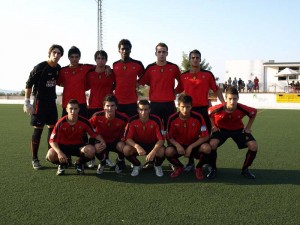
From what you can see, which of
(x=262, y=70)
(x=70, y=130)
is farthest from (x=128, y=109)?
(x=262, y=70)

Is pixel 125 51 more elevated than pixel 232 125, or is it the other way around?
pixel 125 51

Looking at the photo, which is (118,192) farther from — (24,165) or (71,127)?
(24,165)

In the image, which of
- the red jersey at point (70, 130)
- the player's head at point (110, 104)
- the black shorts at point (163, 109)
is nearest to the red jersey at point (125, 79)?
the black shorts at point (163, 109)

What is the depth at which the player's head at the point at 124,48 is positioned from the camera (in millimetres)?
5023

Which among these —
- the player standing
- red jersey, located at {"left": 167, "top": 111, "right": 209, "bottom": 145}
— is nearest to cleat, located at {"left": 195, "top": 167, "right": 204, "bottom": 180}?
the player standing

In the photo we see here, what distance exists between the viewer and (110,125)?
4.97 m

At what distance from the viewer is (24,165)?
516 centimetres

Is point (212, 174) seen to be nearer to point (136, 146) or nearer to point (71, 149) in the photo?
point (136, 146)

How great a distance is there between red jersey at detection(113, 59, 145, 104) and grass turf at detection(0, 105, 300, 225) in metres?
1.14

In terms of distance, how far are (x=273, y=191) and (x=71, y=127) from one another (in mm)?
2700

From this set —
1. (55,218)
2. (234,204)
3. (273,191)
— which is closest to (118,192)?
(55,218)

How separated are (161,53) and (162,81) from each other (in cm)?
41

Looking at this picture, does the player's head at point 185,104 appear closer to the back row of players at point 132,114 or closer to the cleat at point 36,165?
the back row of players at point 132,114

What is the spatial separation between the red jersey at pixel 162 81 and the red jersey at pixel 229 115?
0.68 meters
